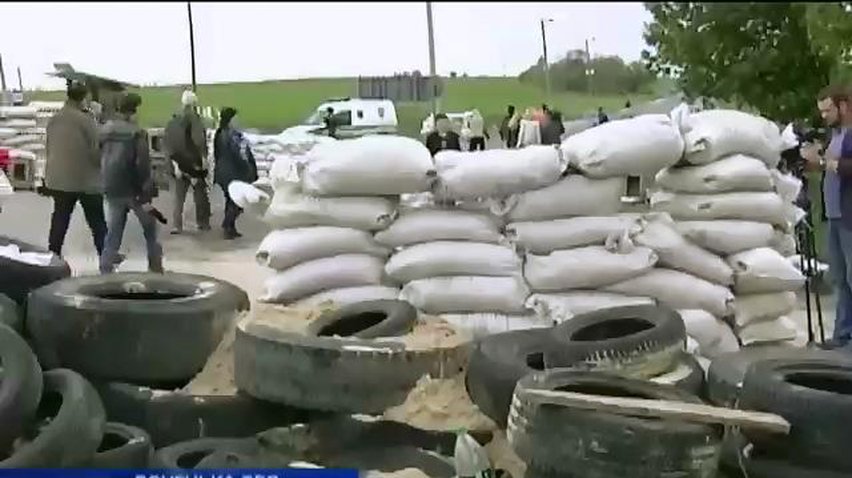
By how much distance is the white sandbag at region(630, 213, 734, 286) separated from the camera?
347 cm

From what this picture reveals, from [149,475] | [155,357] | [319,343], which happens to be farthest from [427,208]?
[149,475]

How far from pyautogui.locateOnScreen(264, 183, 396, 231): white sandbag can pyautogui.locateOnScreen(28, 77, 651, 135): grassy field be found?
375 millimetres

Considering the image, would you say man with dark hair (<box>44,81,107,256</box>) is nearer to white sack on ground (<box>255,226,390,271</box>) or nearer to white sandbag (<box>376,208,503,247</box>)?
white sack on ground (<box>255,226,390,271</box>)

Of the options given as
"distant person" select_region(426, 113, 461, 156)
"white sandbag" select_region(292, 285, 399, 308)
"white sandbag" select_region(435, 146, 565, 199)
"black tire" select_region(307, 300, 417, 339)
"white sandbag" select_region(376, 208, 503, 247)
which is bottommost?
"black tire" select_region(307, 300, 417, 339)

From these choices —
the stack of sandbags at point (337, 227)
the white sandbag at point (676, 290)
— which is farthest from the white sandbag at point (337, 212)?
the white sandbag at point (676, 290)

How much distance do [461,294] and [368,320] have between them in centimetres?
28

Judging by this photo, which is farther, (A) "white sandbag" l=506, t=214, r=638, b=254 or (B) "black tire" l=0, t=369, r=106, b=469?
(A) "white sandbag" l=506, t=214, r=638, b=254

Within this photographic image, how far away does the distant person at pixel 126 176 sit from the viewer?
296cm

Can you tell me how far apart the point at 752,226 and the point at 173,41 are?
1786mm

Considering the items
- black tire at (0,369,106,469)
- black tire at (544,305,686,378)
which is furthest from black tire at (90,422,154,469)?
black tire at (544,305,686,378)

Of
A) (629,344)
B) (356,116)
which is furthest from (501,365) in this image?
(356,116)

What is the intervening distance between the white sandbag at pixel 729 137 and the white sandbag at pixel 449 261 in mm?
615

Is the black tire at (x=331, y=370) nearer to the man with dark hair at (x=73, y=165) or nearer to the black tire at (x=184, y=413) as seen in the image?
the black tire at (x=184, y=413)

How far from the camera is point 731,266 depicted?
143 inches
